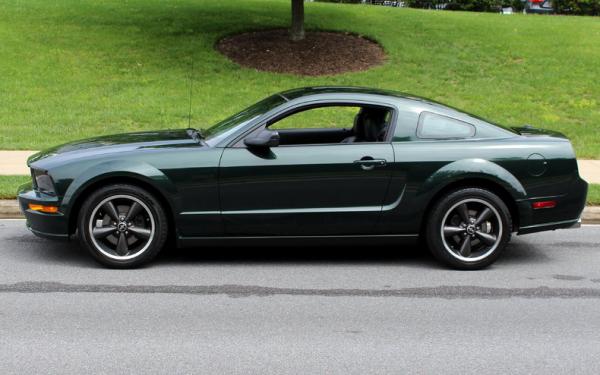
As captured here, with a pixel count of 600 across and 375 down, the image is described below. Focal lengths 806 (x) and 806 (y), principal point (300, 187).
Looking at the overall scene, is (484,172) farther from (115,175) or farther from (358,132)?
(115,175)

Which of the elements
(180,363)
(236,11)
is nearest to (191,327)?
(180,363)

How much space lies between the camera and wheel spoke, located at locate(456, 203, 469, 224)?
22.0 ft

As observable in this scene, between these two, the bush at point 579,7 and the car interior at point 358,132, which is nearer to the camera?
→ the car interior at point 358,132

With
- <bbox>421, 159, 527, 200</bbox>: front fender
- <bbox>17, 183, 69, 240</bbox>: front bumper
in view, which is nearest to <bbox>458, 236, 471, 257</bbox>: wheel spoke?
<bbox>421, 159, 527, 200</bbox>: front fender

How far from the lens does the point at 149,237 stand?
6582mm

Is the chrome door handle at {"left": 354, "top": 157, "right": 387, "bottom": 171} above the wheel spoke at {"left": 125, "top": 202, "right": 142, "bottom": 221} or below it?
above

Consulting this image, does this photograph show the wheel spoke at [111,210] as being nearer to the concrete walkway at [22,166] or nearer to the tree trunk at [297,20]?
the concrete walkway at [22,166]

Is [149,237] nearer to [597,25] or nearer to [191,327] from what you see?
[191,327]

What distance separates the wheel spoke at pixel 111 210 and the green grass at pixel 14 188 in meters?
2.81

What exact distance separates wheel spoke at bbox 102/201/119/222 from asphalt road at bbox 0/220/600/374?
1.52ft

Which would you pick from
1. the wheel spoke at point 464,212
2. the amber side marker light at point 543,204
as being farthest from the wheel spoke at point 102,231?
the amber side marker light at point 543,204

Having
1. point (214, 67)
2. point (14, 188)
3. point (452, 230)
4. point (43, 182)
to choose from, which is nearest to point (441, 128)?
point (452, 230)

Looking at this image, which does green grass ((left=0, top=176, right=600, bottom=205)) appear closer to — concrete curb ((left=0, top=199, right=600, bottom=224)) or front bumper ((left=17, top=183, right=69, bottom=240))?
concrete curb ((left=0, top=199, right=600, bottom=224))

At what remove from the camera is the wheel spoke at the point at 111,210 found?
6.51m
